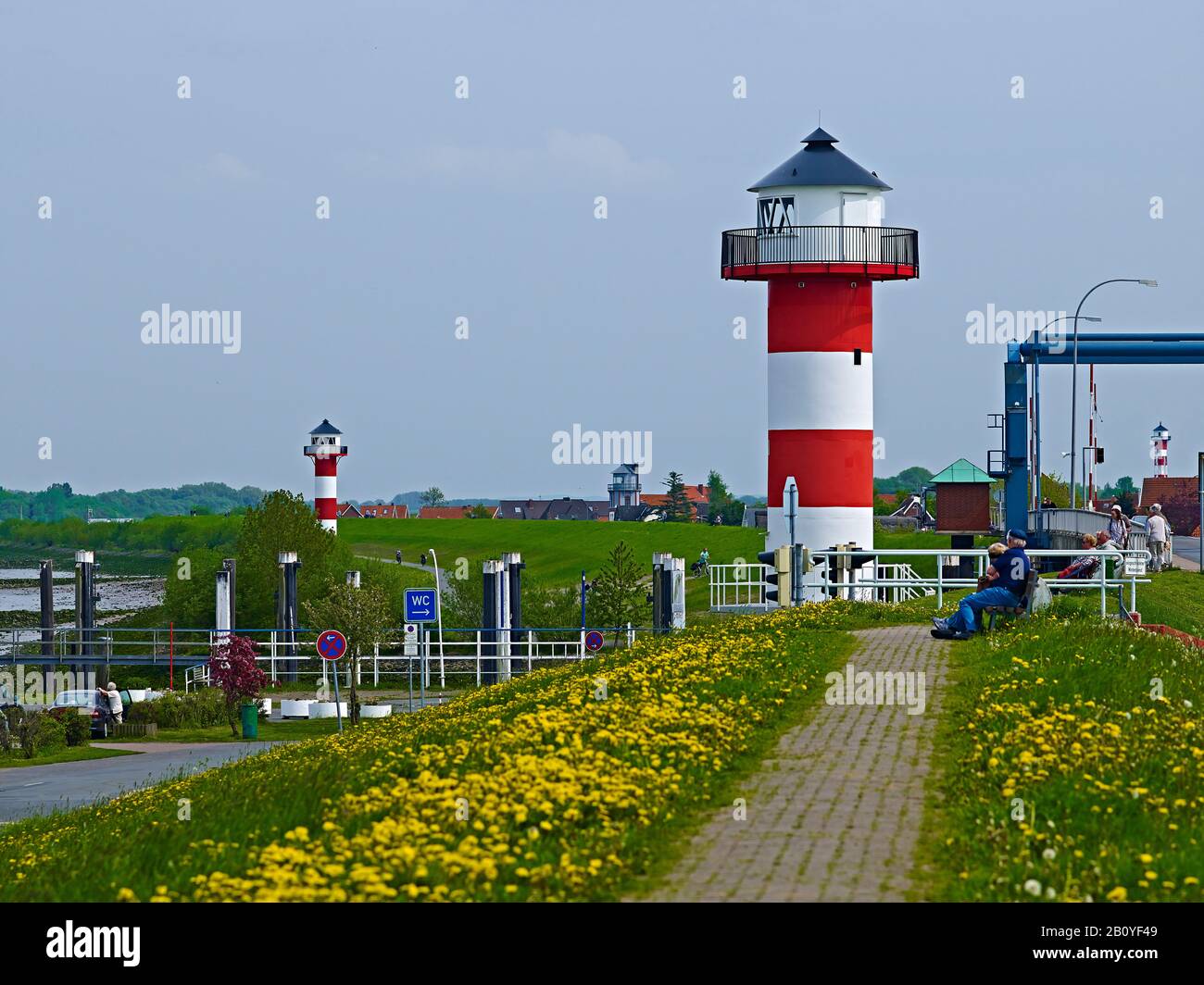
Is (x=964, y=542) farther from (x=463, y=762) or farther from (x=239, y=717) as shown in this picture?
(x=463, y=762)

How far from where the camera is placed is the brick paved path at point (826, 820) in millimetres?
10344

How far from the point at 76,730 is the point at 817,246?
751 inches

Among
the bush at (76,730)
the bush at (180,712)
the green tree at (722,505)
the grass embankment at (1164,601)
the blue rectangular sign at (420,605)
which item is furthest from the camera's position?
the green tree at (722,505)

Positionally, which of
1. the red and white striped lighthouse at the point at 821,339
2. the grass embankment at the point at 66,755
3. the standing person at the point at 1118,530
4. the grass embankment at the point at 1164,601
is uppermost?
the red and white striped lighthouse at the point at 821,339

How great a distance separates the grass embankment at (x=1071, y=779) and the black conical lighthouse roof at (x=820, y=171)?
832 inches

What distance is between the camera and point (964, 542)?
64.6 m

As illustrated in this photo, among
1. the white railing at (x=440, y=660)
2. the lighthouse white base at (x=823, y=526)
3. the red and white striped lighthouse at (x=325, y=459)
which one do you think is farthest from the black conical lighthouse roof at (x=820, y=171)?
the red and white striped lighthouse at (x=325, y=459)

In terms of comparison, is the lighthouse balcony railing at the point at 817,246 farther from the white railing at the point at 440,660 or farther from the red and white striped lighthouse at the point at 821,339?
the white railing at the point at 440,660

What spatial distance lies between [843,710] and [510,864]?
6.99m

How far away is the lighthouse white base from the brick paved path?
20908 millimetres

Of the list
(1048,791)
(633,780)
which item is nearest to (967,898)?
(1048,791)

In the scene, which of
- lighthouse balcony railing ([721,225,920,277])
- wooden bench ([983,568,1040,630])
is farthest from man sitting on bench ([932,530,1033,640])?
lighthouse balcony railing ([721,225,920,277])

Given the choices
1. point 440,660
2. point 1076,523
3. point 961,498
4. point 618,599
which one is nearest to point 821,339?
point 1076,523

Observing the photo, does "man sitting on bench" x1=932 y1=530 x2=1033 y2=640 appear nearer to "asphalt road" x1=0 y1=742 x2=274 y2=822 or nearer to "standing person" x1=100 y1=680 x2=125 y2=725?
"asphalt road" x1=0 y1=742 x2=274 y2=822
